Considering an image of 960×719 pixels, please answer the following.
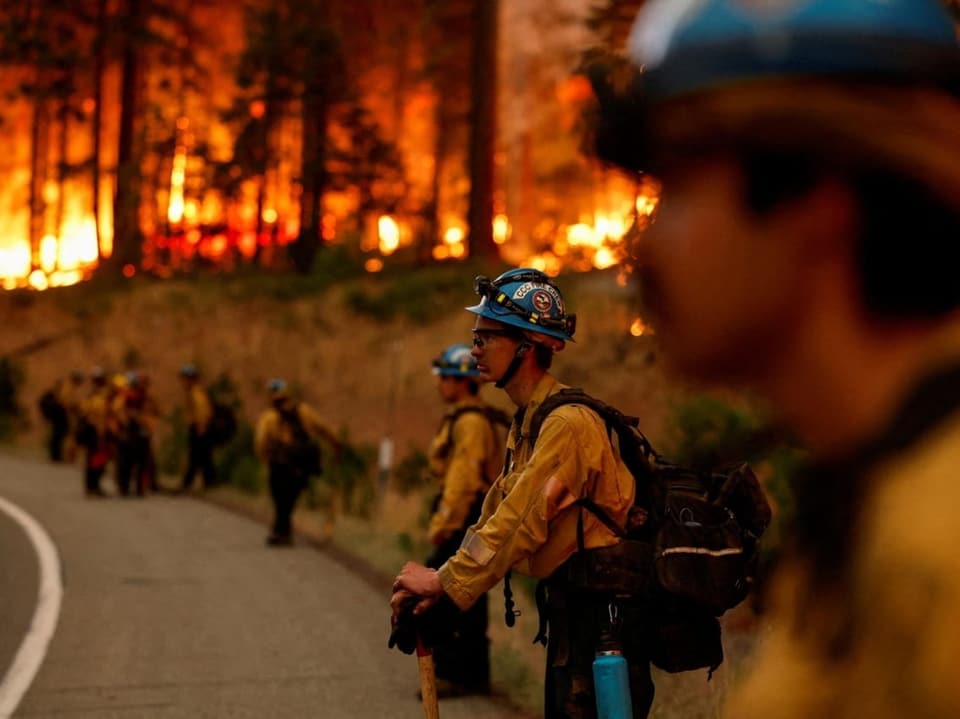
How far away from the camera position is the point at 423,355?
34781mm

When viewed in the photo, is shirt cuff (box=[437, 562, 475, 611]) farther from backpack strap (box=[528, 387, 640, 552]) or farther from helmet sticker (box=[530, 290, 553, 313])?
helmet sticker (box=[530, 290, 553, 313])

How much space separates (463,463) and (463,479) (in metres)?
0.08

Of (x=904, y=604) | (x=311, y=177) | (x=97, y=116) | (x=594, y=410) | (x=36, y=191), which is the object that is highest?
(x=97, y=116)

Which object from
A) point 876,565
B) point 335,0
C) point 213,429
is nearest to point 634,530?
point 876,565

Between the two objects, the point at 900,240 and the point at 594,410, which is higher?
the point at 900,240

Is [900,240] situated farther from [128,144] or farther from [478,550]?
[128,144]

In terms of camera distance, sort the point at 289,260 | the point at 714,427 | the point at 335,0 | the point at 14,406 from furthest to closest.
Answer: the point at 335,0, the point at 289,260, the point at 14,406, the point at 714,427

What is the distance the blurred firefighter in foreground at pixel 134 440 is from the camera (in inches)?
971

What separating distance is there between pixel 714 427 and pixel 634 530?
7229mm

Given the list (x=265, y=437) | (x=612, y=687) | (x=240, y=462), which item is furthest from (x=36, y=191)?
(x=612, y=687)

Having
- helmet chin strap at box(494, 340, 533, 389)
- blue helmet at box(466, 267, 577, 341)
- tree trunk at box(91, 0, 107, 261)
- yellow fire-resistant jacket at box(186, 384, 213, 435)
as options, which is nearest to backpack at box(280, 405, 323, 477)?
yellow fire-resistant jacket at box(186, 384, 213, 435)

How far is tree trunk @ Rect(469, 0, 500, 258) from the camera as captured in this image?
114 ft

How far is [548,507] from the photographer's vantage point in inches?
191

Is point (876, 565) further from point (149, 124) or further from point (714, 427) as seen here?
point (149, 124)
